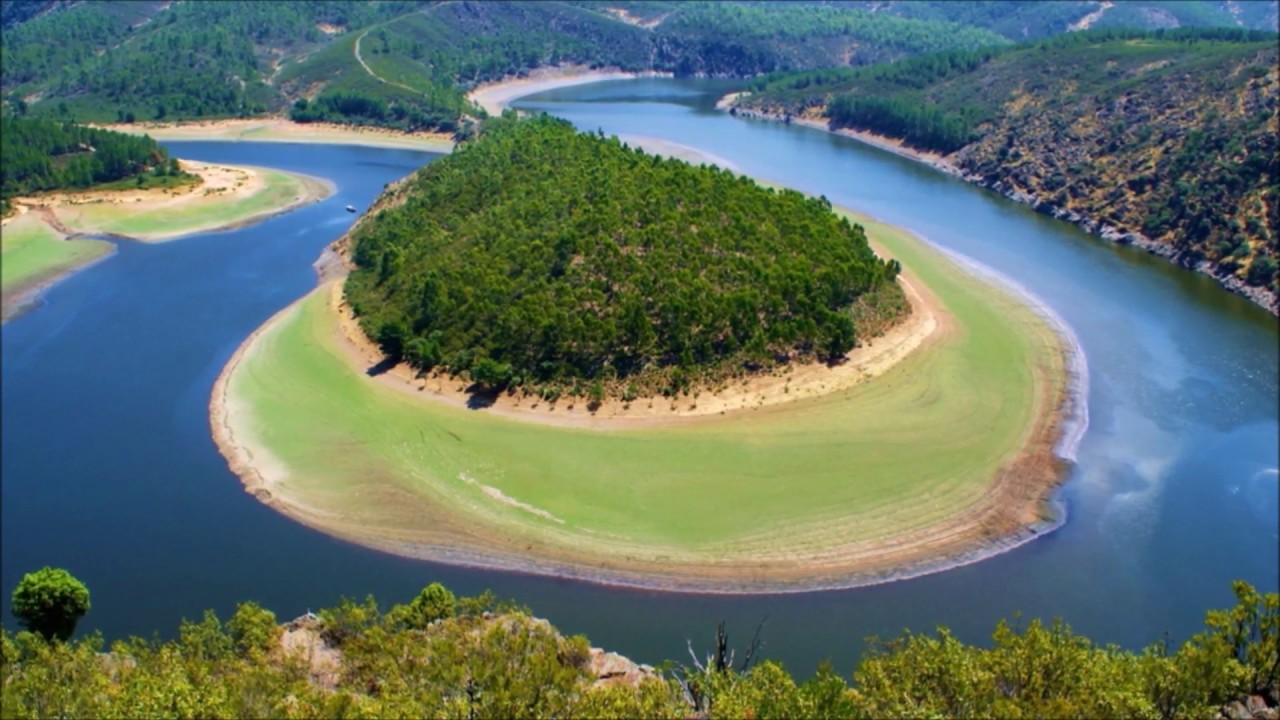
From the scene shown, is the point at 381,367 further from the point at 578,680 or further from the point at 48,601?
the point at 578,680

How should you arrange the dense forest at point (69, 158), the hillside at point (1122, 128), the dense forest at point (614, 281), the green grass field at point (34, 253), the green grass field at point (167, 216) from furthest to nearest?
1. the dense forest at point (69, 158)
2. the hillside at point (1122, 128)
3. the green grass field at point (167, 216)
4. the green grass field at point (34, 253)
5. the dense forest at point (614, 281)

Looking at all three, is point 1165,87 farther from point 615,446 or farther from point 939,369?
point 615,446

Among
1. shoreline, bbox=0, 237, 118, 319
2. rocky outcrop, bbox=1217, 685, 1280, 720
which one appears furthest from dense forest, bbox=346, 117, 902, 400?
rocky outcrop, bbox=1217, 685, 1280, 720

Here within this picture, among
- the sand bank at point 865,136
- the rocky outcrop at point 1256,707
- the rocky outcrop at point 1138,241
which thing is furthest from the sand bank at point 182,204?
the rocky outcrop at point 1256,707

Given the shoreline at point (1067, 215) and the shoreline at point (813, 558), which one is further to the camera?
the shoreline at point (1067, 215)

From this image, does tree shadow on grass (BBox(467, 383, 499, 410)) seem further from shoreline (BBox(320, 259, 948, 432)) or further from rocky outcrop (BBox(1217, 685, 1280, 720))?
rocky outcrop (BBox(1217, 685, 1280, 720))

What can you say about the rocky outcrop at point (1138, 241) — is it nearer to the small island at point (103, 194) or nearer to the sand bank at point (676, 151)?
the sand bank at point (676, 151)
